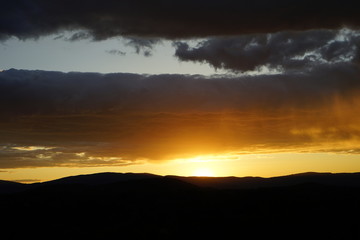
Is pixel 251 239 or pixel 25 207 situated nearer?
pixel 251 239

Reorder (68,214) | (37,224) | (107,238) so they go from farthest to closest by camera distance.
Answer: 1. (68,214)
2. (37,224)
3. (107,238)

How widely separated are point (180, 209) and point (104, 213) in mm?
35829

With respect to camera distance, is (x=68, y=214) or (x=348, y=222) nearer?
(x=348, y=222)

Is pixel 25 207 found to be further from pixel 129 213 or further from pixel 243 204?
pixel 243 204

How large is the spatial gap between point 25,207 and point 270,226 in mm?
113412

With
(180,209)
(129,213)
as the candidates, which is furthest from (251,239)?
(129,213)

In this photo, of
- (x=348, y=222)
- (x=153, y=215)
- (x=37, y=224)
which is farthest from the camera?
(x=153, y=215)

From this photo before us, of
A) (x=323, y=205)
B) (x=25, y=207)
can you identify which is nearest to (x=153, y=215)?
(x=25, y=207)

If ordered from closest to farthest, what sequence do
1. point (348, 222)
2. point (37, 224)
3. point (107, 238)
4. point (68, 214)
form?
point (107, 238)
point (348, 222)
point (37, 224)
point (68, 214)

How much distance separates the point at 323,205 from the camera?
194 meters

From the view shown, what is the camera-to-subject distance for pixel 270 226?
162000 millimetres

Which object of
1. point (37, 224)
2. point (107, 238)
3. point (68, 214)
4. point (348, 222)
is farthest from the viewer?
point (68, 214)

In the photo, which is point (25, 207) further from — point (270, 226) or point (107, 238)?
point (270, 226)

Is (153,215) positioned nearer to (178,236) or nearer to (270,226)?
(178,236)
